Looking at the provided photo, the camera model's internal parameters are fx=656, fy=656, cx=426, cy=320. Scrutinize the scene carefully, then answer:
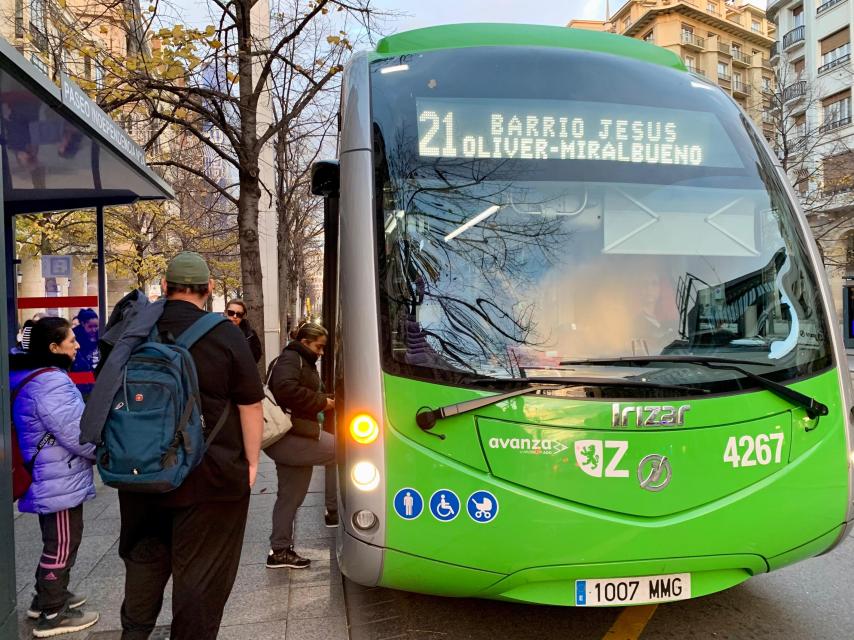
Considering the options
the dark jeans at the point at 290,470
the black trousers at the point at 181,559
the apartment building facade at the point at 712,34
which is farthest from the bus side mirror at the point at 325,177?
the apartment building facade at the point at 712,34

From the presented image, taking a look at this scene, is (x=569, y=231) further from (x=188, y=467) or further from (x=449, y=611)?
(x=449, y=611)

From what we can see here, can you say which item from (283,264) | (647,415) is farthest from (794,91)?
(647,415)

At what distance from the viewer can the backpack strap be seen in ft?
8.54

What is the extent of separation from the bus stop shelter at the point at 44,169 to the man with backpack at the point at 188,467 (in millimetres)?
537

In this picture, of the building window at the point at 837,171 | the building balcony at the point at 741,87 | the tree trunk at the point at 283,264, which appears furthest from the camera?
the building balcony at the point at 741,87

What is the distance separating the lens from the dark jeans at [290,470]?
4352 mm

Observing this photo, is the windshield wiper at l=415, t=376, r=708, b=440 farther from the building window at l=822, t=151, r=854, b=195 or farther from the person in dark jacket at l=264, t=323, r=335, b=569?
the building window at l=822, t=151, r=854, b=195

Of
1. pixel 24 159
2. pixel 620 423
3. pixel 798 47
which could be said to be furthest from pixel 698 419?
pixel 798 47

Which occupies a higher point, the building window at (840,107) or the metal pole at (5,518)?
the building window at (840,107)

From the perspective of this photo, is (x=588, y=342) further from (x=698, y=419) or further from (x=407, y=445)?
(x=407, y=445)

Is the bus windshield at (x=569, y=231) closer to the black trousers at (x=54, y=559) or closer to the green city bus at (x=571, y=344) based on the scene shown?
the green city bus at (x=571, y=344)

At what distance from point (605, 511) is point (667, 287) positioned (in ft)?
3.52

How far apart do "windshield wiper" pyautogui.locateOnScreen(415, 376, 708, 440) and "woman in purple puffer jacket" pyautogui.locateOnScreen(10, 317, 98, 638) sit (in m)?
1.86

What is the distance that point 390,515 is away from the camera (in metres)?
2.77
